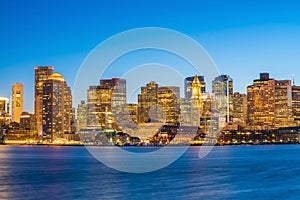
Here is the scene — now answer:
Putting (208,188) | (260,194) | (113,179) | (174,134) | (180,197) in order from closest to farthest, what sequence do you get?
1. (180,197)
2. (260,194)
3. (208,188)
4. (113,179)
5. (174,134)

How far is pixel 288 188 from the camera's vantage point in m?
40.6

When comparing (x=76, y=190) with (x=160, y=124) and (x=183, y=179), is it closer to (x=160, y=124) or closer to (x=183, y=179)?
(x=183, y=179)

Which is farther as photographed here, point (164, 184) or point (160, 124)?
point (160, 124)

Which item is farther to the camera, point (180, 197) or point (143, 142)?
point (143, 142)

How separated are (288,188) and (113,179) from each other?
14742 millimetres

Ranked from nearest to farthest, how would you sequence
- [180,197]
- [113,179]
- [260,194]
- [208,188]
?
[180,197] < [260,194] < [208,188] < [113,179]

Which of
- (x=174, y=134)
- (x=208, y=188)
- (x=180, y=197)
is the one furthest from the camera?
(x=174, y=134)

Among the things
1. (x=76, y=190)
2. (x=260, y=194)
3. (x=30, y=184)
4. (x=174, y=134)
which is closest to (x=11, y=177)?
(x=30, y=184)

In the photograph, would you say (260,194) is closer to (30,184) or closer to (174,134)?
(30,184)

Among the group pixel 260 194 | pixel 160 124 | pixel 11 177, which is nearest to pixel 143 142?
pixel 160 124

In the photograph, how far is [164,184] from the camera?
138 feet

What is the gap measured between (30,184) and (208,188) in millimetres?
13930

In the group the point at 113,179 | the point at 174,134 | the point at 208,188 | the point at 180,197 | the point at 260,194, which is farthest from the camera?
the point at 174,134

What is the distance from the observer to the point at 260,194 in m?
36.9
